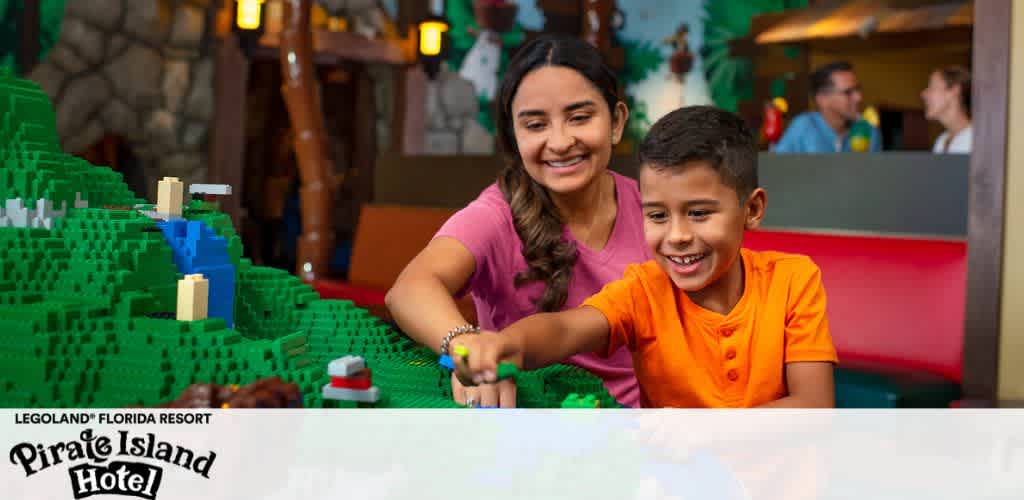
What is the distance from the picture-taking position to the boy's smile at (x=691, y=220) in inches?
29.3

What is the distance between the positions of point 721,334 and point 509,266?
0.22 meters

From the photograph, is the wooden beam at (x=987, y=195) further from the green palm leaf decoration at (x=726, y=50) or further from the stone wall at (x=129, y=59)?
the green palm leaf decoration at (x=726, y=50)

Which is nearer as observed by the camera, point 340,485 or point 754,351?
point 340,485

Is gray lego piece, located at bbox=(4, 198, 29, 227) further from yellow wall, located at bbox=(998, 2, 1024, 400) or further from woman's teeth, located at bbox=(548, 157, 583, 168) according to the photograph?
yellow wall, located at bbox=(998, 2, 1024, 400)

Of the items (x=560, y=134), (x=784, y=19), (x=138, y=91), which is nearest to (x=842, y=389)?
(x=560, y=134)

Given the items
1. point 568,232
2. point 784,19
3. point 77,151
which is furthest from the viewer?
point 784,19

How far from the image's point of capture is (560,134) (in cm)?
82

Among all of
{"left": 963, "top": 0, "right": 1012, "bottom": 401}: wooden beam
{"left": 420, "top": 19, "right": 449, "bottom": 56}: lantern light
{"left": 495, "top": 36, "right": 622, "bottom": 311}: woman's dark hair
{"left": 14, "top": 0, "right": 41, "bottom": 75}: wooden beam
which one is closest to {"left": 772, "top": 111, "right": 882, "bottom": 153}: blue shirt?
{"left": 963, "top": 0, "right": 1012, "bottom": 401}: wooden beam

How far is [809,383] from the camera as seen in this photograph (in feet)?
2.68

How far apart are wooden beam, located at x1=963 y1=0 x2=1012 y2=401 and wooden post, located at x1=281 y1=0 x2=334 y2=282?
1.19 meters

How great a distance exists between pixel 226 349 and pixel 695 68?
6121mm

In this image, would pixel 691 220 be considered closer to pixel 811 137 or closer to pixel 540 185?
pixel 540 185

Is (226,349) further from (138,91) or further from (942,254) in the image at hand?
(942,254)

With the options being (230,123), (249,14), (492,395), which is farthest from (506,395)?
(230,123)
